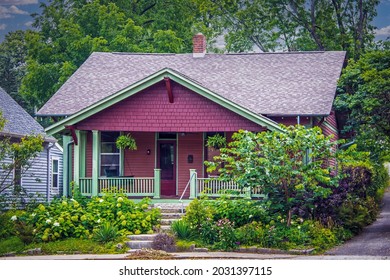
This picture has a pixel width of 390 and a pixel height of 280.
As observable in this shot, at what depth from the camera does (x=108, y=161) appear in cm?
2805

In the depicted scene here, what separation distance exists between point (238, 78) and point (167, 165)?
181 inches

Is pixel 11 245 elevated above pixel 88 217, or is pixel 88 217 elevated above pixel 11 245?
pixel 88 217

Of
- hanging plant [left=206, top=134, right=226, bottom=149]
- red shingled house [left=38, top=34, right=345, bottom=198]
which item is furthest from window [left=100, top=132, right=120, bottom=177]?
hanging plant [left=206, top=134, right=226, bottom=149]

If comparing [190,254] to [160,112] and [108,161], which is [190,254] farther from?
[108,161]

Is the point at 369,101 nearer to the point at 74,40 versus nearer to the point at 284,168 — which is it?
the point at 284,168

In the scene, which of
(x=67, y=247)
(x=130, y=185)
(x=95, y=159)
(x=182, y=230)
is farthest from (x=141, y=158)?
(x=67, y=247)

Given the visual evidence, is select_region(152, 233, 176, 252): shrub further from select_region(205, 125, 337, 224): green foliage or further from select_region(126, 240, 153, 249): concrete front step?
select_region(205, 125, 337, 224): green foliage

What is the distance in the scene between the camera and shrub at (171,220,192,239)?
69.6 ft

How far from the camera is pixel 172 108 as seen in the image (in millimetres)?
25891

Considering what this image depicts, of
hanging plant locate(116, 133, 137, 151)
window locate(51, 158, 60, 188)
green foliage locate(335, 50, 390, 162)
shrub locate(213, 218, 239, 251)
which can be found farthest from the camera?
window locate(51, 158, 60, 188)

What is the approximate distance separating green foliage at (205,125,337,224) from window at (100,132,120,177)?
6998 mm

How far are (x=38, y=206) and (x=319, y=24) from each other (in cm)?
2331

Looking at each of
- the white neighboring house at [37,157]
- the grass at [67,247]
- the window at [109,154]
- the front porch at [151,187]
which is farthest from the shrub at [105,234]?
the white neighboring house at [37,157]
